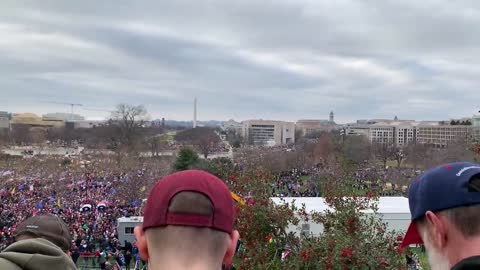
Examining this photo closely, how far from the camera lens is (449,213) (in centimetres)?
150

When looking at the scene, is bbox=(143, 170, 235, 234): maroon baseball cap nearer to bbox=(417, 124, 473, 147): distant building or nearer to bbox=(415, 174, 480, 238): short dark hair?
bbox=(415, 174, 480, 238): short dark hair

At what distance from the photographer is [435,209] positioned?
4.98 ft

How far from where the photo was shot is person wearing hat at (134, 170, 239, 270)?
1.36 meters

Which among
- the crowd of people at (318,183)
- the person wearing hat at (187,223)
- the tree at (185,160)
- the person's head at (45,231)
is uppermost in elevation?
the person wearing hat at (187,223)

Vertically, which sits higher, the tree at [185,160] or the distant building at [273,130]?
the distant building at [273,130]

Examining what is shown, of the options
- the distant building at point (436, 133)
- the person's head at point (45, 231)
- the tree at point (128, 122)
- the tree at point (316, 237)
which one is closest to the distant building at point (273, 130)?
the distant building at point (436, 133)

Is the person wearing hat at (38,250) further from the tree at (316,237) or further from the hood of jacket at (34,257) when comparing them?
the tree at (316,237)

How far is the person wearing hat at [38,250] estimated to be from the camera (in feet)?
5.17

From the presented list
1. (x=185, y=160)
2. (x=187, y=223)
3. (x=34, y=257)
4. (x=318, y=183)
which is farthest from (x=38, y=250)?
(x=185, y=160)

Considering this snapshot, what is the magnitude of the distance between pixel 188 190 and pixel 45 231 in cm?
101

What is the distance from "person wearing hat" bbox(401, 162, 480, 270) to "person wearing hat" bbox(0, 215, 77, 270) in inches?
51.0

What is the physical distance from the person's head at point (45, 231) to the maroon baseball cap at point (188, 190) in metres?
0.83

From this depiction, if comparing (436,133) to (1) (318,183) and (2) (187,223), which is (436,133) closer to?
(1) (318,183)

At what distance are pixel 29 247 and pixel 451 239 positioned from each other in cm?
148
